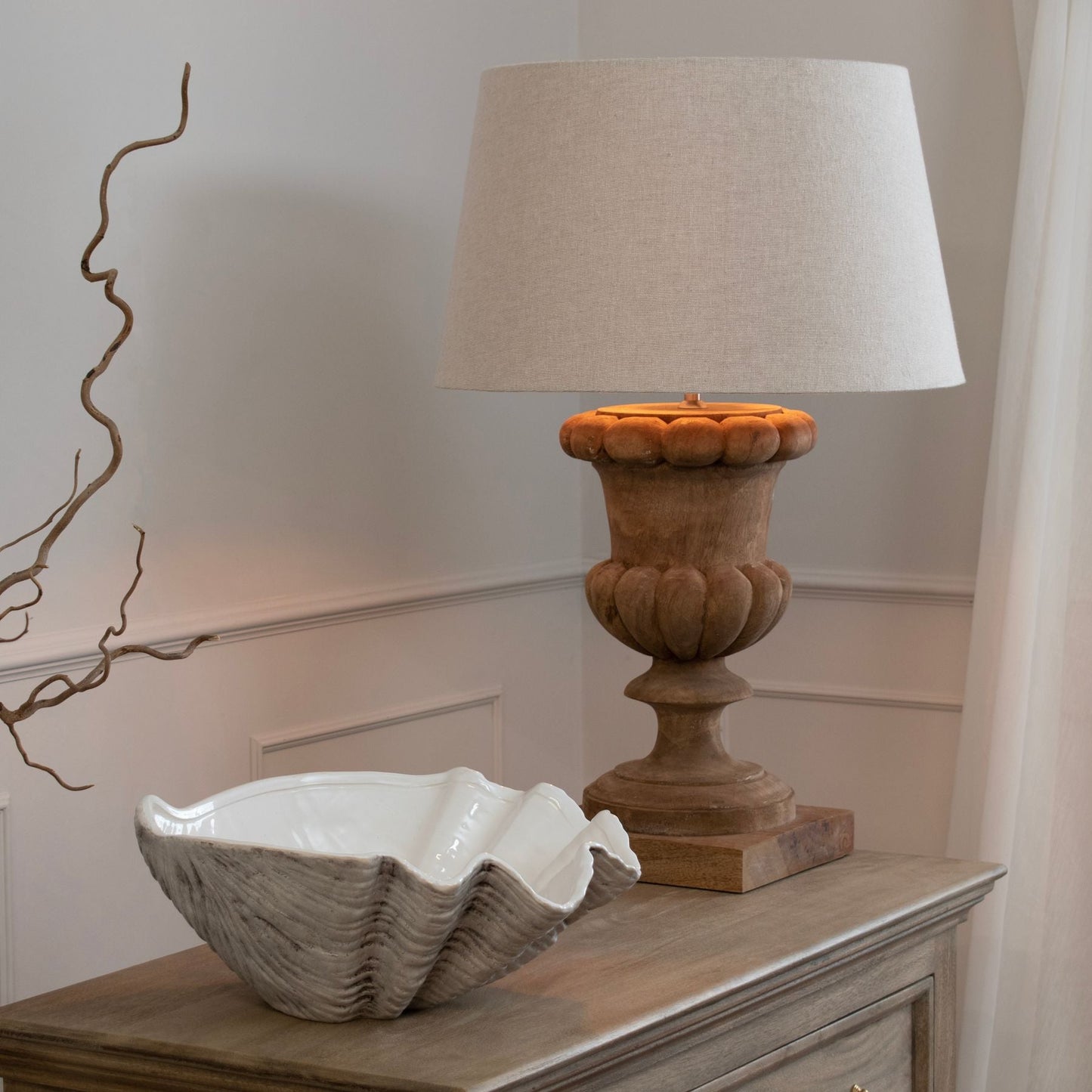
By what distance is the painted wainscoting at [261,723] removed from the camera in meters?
1.60

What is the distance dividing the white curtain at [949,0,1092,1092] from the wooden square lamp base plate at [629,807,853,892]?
43 cm

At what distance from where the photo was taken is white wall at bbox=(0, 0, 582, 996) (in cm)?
158

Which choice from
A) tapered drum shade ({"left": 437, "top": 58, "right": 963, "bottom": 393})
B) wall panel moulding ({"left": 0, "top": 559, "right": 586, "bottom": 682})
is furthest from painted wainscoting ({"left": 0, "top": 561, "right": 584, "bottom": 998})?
tapered drum shade ({"left": 437, "top": 58, "right": 963, "bottom": 393})

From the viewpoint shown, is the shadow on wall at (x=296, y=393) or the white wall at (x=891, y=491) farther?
the white wall at (x=891, y=491)

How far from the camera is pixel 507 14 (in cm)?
214

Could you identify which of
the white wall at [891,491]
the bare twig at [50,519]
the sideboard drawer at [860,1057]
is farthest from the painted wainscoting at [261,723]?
the sideboard drawer at [860,1057]

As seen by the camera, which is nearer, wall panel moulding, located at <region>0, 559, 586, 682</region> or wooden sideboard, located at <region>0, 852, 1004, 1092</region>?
wooden sideboard, located at <region>0, 852, 1004, 1092</region>

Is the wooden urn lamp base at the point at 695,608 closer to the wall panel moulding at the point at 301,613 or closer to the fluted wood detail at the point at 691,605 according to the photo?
the fluted wood detail at the point at 691,605

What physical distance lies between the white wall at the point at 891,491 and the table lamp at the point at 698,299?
1.75 feet

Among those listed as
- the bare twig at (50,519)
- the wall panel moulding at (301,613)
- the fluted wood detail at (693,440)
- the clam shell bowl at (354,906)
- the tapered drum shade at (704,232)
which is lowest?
the clam shell bowl at (354,906)

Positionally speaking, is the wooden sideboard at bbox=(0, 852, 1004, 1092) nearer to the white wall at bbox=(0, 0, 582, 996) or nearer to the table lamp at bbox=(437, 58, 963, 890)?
the table lamp at bbox=(437, 58, 963, 890)

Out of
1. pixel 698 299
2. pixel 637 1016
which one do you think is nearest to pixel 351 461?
pixel 698 299

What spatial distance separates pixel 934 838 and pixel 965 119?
3.12ft

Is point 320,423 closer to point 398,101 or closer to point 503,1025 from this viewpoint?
point 398,101
